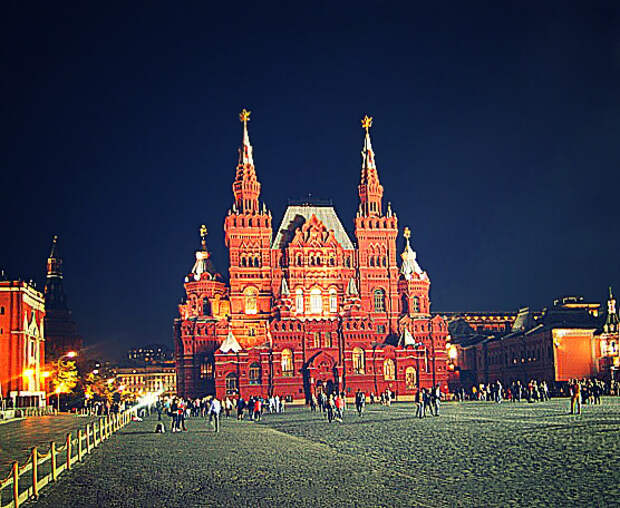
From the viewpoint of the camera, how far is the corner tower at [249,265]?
9925 centimetres

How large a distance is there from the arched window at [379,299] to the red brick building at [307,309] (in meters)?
0.18

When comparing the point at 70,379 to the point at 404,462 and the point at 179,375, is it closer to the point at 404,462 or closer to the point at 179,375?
the point at 179,375

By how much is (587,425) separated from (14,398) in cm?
5245

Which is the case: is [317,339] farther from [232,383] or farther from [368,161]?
[368,161]

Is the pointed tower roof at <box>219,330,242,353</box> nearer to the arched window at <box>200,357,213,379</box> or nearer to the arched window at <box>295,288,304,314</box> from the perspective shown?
the arched window at <box>200,357,213,379</box>

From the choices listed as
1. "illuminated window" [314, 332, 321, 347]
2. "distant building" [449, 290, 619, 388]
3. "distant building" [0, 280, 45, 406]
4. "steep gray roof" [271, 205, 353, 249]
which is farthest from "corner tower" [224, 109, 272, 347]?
"distant building" [449, 290, 619, 388]

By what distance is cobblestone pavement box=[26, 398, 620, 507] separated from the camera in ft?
55.4

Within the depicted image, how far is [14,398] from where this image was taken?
71.1 m

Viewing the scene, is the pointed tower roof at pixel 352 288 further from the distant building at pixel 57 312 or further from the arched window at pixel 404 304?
the distant building at pixel 57 312

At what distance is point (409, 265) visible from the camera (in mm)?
106125

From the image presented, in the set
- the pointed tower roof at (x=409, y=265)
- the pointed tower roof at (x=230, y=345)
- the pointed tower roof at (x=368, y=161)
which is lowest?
the pointed tower roof at (x=230, y=345)

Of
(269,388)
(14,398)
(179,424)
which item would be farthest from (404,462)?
(269,388)

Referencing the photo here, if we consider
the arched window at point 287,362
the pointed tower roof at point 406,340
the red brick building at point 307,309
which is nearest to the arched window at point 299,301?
the red brick building at point 307,309

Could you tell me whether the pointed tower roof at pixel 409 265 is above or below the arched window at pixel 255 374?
above
